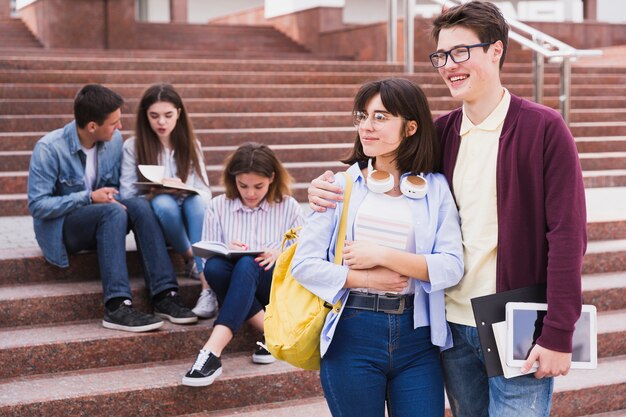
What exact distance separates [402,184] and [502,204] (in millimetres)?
281

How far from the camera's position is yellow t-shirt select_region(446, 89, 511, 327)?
7.82 ft

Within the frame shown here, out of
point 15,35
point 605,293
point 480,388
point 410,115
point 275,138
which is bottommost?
point 605,293

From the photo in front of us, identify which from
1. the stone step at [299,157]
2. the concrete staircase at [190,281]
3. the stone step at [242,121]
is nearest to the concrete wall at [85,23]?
the concrete staircase at [190,281]

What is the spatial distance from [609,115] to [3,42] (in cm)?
858

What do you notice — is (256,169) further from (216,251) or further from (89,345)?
(89,345)

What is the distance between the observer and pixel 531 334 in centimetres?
231

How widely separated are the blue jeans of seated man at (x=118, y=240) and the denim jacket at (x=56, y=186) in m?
0.05

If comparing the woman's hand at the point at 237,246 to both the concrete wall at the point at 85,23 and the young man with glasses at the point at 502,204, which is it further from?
the concrete wall at the point at 85,23

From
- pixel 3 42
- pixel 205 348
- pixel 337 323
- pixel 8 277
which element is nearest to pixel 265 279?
pixel 205 348

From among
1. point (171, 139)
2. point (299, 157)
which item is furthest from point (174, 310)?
point (299, 157)

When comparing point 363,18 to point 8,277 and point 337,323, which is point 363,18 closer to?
point 8,277

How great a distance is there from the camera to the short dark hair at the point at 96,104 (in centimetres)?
458

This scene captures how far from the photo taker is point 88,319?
4.50m

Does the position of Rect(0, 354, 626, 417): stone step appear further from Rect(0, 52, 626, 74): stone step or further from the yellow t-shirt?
Rect(0, 52, 626, 74): stone step
